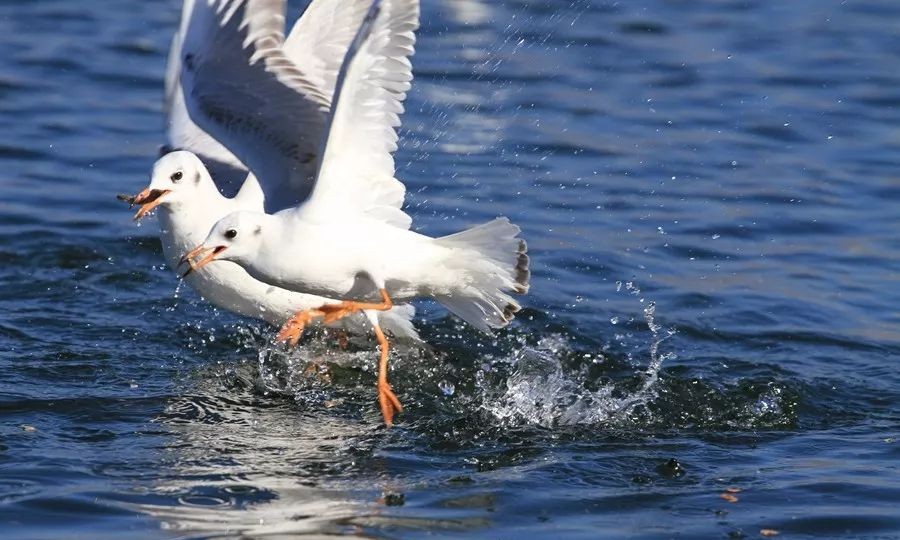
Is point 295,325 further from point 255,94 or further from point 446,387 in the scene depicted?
point 255,94

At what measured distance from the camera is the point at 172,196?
778 centimetres

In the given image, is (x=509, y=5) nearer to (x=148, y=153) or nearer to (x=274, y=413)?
(x=148, y=153)

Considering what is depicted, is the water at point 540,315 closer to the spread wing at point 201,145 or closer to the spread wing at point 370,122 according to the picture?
the spread wing at point 201,145

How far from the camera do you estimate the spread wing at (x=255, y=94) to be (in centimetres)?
783

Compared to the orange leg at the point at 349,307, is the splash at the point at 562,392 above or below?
below

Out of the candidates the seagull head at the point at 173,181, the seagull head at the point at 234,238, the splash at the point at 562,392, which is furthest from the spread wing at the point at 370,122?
the seagull head at the point at 173,181

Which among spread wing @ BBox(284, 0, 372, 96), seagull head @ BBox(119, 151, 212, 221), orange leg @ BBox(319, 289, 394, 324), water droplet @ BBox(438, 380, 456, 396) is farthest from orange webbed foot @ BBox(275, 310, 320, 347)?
spread wing @ BBox(284, 0, 372, 96)

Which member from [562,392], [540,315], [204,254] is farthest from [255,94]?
[562,392]

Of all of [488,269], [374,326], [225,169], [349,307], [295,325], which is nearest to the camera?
[488,269]

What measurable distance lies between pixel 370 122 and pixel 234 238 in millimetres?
741

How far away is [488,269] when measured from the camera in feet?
22.9

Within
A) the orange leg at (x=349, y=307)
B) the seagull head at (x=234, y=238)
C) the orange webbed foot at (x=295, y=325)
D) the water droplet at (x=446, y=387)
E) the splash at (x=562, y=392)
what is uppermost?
the seagull head at (x=234, y=238)

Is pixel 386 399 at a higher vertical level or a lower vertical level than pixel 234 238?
lower

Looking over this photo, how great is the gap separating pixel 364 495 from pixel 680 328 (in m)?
2.97
